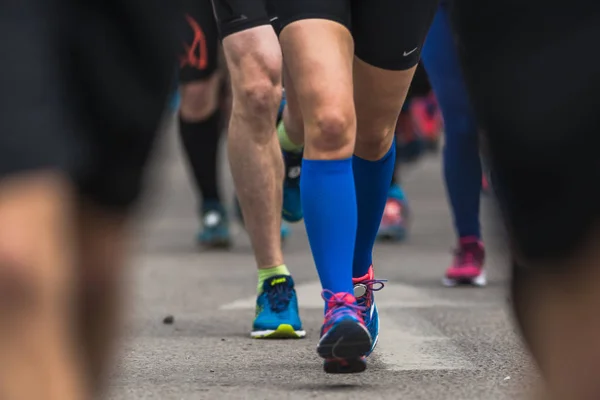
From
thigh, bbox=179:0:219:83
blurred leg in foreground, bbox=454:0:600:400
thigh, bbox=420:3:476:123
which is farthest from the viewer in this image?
thigh, bbox=179:0:219:83

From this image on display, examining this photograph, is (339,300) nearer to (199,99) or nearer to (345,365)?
(345,365)

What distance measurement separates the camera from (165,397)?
381 centimetres

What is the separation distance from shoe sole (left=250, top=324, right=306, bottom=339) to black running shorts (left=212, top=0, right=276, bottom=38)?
99 centimetres

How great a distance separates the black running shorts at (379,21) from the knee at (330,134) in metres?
0.25

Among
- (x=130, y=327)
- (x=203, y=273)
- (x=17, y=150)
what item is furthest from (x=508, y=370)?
(x=203, y=273)

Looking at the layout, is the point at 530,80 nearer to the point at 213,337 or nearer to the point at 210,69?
the point at 213,337

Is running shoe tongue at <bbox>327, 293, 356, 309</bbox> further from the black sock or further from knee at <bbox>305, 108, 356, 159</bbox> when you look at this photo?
the black sock

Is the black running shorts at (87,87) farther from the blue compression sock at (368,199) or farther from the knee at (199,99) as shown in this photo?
the knee at (199,99)

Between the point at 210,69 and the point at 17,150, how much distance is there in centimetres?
617

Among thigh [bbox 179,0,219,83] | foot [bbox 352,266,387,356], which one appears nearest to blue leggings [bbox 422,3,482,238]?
thigh [bbox 179,0,219,83]

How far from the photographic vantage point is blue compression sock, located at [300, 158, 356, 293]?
3977 millimetres

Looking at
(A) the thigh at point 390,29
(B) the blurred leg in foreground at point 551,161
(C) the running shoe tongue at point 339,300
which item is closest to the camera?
(B) the blurred leg in foreground at point 551,161

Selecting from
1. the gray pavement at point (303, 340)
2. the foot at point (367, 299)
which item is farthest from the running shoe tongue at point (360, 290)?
the gray pavement at point (303, 340)

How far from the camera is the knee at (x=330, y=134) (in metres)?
3.89
